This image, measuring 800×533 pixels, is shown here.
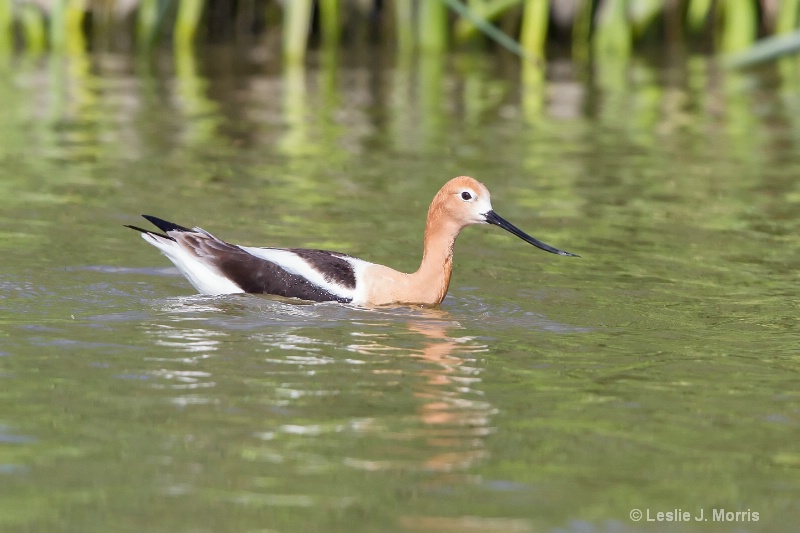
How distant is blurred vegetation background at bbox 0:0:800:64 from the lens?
57.4 feet

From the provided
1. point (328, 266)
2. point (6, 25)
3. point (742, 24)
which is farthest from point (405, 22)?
point (328, 266)

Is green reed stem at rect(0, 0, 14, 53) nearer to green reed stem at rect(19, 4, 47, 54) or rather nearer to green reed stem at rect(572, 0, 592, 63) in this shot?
green reed stem at rect(19, 4, 47, 54)

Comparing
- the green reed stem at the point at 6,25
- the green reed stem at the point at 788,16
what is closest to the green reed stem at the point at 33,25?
the green reed stem at the point at 6,25

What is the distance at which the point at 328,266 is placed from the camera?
8242 mm

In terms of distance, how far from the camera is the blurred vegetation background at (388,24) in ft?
57.4

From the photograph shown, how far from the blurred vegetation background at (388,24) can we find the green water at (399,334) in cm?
210

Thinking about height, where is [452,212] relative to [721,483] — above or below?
above

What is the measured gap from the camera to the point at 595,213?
11.2 m

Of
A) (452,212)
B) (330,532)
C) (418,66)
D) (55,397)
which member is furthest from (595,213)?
(418,66)

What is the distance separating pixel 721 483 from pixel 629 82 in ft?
44.8

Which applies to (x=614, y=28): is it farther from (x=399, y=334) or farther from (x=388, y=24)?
(x=399, y=334)

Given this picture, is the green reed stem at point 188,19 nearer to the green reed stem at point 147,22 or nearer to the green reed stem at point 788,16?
the green reed stem at point 147,22

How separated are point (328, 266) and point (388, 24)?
11.7 metres

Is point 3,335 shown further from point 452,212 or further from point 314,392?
point 452,212
